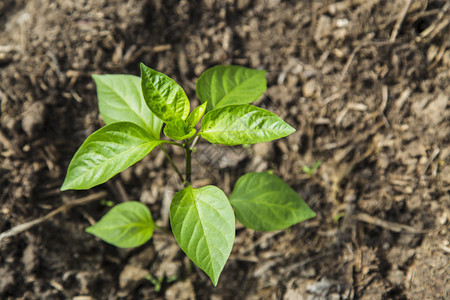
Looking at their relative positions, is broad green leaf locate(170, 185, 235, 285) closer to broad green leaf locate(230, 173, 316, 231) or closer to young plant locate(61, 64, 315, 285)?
young plant locate(61, 64, 315, 285)

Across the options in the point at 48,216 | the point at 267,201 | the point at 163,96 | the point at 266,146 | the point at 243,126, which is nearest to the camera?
the point at 243,126

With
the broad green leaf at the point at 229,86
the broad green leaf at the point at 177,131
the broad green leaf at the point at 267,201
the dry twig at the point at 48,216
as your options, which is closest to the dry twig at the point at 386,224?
the broad green leaf at the point at 267,201

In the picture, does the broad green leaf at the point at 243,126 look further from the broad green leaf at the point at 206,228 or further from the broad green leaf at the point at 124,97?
the broad green leaf at the point at 124,97

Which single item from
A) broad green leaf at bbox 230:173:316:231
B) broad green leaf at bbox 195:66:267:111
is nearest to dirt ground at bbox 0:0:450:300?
broad green leaf at bbox 230:173:316:231

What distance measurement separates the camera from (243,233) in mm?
2518

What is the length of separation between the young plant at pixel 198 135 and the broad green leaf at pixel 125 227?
A: 1.89ft

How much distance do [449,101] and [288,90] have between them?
3.86ft

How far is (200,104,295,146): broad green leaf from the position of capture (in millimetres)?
1412

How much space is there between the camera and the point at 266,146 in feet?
8.68

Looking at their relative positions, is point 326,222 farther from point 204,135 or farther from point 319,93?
point 204,135

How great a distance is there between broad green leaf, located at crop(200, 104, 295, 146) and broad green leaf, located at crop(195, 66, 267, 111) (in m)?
0.26

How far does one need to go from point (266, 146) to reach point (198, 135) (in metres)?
1.07

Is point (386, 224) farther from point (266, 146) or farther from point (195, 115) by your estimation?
point (195, 115)

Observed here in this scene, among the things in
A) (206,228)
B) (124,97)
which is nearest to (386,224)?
(206,228)
